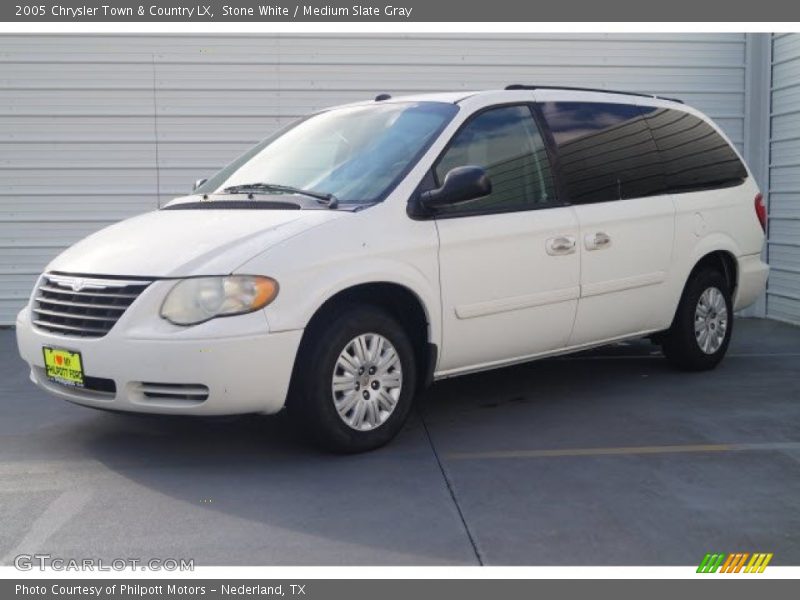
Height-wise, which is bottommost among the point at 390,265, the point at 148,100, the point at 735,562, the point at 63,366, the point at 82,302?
the point at 735,562

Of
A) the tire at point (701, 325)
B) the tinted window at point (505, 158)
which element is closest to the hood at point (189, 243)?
the tinted window at point (505, 158)

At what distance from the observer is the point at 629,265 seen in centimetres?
641

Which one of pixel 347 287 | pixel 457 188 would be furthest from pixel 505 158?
pixel 347 287

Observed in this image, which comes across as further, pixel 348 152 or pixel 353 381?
pixel 348 152

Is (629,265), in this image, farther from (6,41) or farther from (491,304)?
(6,41)

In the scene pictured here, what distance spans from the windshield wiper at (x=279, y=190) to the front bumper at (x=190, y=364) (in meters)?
0.84

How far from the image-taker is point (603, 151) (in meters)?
6.45

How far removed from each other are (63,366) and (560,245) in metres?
2.85

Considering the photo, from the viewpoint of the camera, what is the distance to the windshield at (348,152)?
5441 mm

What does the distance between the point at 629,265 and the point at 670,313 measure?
0.68 meters

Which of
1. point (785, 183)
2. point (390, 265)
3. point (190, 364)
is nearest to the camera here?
point (190, 364)

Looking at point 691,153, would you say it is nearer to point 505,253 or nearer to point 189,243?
point 505,253

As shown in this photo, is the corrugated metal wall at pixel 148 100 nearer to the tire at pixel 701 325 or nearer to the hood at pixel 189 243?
the tire at pixel 701 325

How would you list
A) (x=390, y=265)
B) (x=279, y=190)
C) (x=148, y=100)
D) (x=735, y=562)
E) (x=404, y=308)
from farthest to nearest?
(x=148, y=100) → (x=279, y=190) → (x=404, y=308) → (x=390, y=265) → (x=735, y=562)
